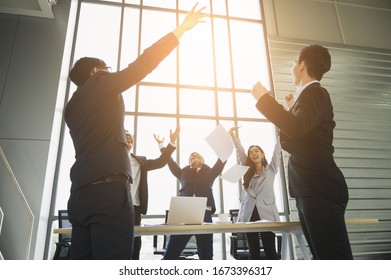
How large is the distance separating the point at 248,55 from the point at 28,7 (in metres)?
3.77

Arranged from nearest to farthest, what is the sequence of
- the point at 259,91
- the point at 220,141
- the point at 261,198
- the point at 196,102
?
the point at 259,91 < the point at 220,141 < the point at 261,198 < the point at 196,102

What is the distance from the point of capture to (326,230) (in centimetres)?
92

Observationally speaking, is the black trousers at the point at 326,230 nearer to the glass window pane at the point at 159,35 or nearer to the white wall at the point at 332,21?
the glass window pane at the point at 159,35

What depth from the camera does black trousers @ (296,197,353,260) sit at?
36.1 inches

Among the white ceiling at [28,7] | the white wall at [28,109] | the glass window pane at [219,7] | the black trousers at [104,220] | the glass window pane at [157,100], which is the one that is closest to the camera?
the black trousers at [104,220]

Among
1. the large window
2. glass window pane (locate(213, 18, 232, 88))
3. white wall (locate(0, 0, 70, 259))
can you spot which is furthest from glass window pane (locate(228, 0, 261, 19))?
white wall (locate(0, 0, 70, 259))

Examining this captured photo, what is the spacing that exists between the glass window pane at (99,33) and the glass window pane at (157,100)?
2.25 feet

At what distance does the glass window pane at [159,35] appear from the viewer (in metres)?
4.80

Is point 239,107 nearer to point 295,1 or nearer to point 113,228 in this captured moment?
point 295,1

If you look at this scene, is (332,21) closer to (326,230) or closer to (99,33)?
(99,33)

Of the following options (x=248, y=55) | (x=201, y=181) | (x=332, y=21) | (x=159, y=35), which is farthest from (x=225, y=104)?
(x=332, y=21)

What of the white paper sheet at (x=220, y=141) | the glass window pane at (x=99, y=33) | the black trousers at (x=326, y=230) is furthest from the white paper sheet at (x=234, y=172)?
the glass window pane at (x=99, y=33)
